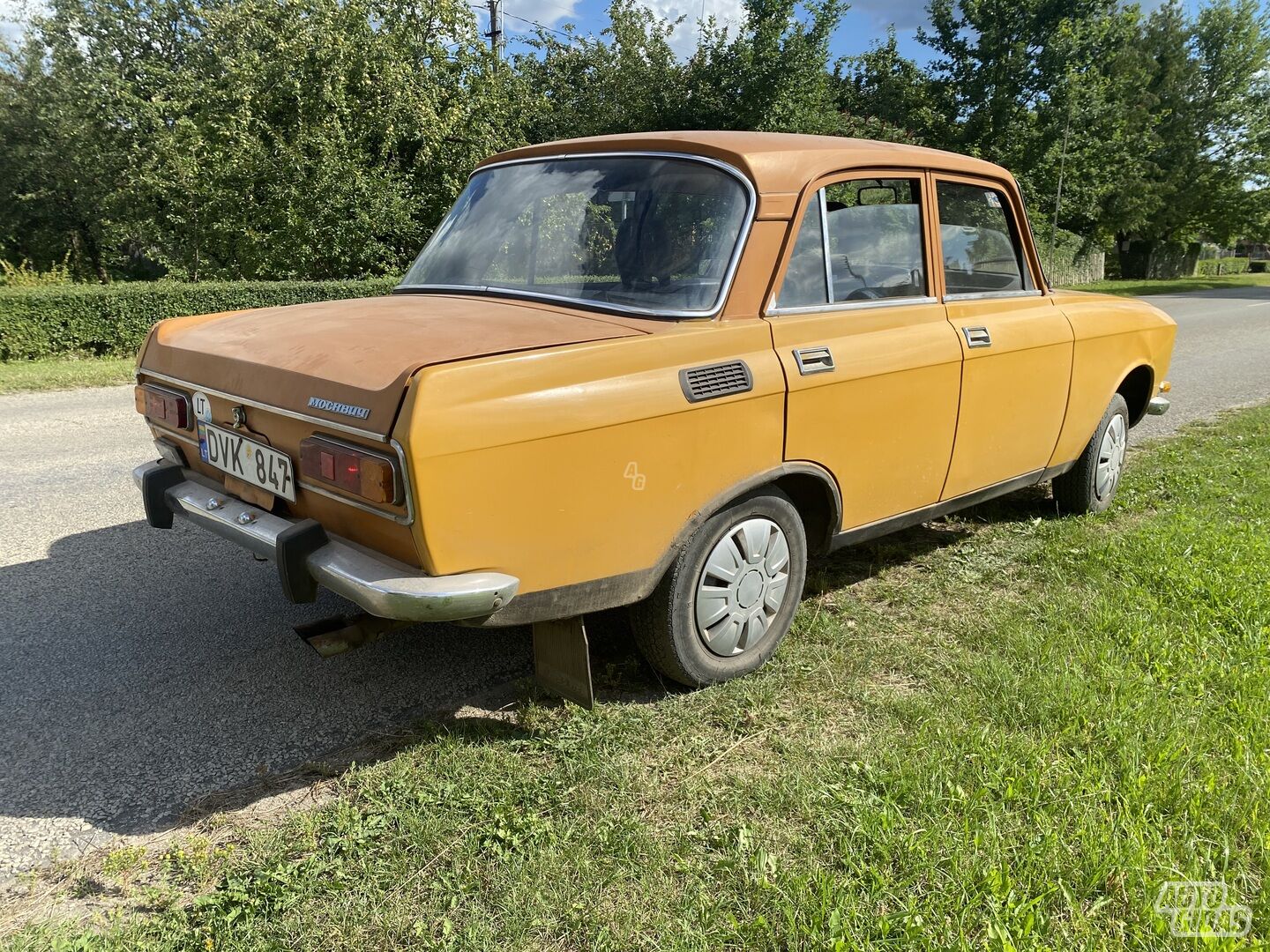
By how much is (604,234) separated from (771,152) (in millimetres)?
684

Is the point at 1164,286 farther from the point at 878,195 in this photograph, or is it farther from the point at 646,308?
the point at 646,308

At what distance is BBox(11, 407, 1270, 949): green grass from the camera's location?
2217 millimetres

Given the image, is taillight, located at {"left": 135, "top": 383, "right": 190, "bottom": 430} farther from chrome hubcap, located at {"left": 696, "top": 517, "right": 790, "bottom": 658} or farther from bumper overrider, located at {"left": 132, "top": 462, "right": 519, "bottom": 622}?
chrome hubcap, located at {"left": 696, "top": 517, "right": 790, "bottom": 658}

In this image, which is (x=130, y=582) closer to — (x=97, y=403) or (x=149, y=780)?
(x=149, y=780)

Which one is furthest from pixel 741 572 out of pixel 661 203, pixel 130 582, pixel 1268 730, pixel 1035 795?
pixel 130 582

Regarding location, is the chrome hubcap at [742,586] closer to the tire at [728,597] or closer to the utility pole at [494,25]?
the tire at [728,597]

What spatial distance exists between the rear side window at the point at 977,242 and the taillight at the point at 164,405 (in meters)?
3.16

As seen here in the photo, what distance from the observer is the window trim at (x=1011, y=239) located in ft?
13.3

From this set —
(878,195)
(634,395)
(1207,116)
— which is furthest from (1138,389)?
(1207,116)

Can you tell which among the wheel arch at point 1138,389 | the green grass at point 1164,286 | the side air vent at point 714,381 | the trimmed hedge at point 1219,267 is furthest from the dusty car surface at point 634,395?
the trimmed hedge at point 1219,267

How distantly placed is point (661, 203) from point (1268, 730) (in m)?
2.71

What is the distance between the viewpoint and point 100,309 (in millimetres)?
13188

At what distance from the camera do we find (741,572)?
3271 millimetres

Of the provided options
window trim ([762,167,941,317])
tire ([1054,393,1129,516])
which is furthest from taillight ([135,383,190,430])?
tire ([1054,393,1129,516])
